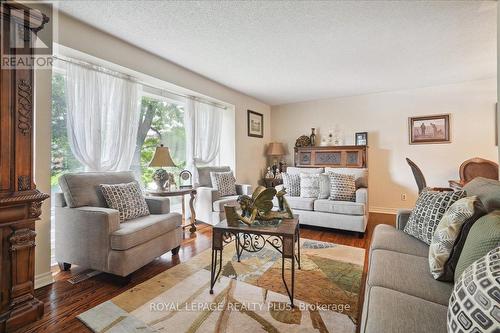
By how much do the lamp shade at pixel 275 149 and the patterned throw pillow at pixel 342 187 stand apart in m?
1.97

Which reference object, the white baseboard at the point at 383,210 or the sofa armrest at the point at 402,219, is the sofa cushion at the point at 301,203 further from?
the white baseboard at the point at 383,210

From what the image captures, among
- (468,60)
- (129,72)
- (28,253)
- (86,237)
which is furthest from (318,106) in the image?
(28,253)

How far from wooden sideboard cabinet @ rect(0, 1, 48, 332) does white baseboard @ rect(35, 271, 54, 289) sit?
44 centimetres

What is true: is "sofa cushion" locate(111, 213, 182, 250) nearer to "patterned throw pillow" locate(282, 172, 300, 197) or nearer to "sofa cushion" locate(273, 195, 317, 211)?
"sofa cushion" locate(273, 195, 317, 211)

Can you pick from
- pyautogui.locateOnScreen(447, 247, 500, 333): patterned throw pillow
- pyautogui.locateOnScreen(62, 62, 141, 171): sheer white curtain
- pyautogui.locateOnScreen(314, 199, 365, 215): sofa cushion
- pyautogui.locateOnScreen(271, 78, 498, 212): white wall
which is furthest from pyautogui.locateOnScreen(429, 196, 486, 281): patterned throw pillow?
pyautogui.locateOnScreen(271, 78, 498, 212): white wall

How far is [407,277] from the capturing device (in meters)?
1.29

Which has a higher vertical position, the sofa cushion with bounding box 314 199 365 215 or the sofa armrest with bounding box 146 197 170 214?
the sofa armrest with bounding box 146 197 170 214

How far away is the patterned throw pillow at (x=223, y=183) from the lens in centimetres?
386

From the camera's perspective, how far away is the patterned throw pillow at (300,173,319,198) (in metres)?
3.77

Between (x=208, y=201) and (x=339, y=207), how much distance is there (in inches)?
75.3

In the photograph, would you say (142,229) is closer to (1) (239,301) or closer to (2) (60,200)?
(2) (60,200)

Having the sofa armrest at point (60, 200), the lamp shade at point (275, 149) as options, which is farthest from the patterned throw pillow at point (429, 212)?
the lamp shade at point (275, 149)

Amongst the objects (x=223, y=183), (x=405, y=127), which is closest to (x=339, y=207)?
(x=223, y=183)

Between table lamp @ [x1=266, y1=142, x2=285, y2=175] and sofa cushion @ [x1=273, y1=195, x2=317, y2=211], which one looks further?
table lamp @ [x1=266, y1=142, x2=285, y2=175]
